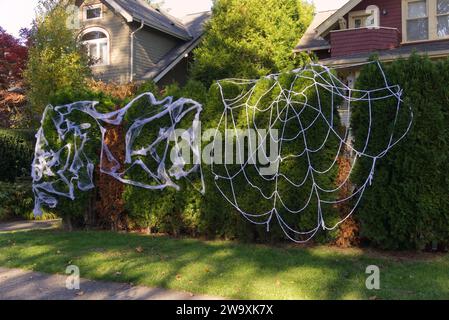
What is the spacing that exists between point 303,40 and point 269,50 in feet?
9.11

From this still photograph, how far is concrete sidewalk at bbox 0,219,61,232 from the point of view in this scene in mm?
10312

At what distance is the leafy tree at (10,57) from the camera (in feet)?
65.1

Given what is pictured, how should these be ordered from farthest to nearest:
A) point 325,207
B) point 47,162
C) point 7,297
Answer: point 47,162 → point 325,207 → point 7,297

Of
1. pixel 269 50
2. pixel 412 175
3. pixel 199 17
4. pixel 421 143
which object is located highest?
pixel 199 17

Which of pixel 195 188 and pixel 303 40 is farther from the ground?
pixel 303 40

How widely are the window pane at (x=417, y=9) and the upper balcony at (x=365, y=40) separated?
0.85 metres

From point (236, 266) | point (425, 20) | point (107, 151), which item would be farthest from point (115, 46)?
point (236, 266)

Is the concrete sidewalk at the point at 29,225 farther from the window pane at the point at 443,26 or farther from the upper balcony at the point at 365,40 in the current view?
the window pane at the point at 443,26

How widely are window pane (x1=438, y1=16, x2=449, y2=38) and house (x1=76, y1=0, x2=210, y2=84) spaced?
9.18 meters

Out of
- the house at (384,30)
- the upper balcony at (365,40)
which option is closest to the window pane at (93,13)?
the house at (384,30)

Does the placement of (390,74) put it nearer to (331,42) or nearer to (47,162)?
(47,162)

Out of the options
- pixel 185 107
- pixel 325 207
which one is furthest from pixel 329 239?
pixel 185 107

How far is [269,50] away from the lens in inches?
687

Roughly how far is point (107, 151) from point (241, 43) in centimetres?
927
